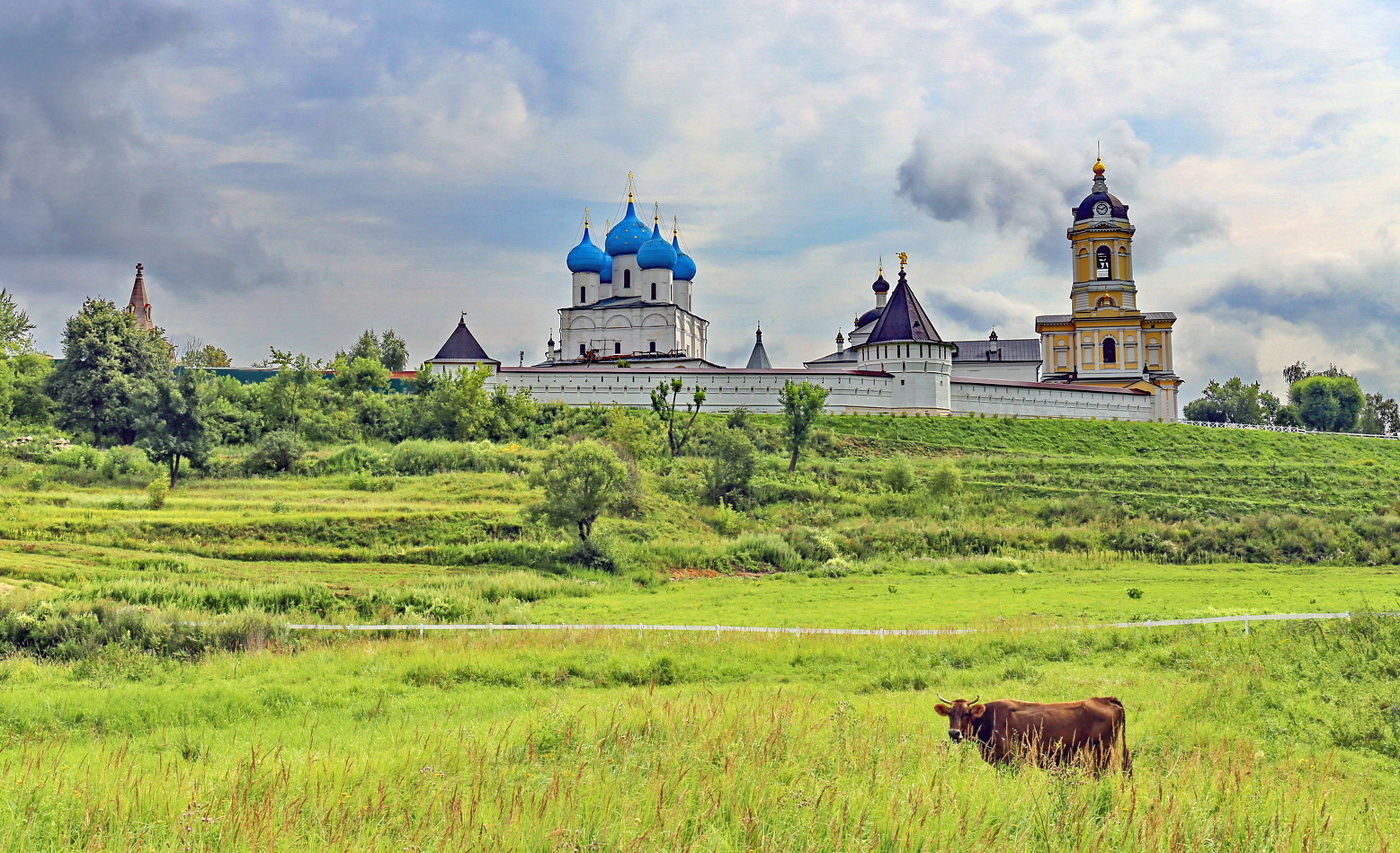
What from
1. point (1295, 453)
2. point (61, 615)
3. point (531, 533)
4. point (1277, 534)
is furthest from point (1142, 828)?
point (1295, 453)

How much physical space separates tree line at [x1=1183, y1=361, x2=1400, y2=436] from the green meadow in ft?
153

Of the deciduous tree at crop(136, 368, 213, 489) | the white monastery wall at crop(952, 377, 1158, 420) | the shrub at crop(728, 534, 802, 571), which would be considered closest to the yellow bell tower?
the white monastery wall at crop(952, 377, 1158, 420)

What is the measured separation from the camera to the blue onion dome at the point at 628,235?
6306 cm

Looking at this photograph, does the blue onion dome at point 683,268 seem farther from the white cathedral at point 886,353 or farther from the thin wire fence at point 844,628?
the thin wire fence at point 844,628

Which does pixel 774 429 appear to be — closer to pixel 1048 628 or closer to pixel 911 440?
pixel 911 440

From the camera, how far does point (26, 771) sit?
6008 mm

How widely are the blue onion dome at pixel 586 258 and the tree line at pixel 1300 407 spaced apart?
42.2 metres

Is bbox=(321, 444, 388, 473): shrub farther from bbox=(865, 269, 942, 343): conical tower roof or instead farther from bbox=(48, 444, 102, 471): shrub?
bbox=(865, 269, 942, 343): conical tower roof

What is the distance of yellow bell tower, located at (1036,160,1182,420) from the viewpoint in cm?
6431

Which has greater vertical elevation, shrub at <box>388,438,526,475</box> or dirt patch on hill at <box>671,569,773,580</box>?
shrub at <box>388,438,526,475</box>

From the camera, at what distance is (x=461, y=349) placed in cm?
5203

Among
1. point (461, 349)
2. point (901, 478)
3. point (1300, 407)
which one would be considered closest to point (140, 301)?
point (461, 349)

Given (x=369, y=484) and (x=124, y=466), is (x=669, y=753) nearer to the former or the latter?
(x=369, y=484)

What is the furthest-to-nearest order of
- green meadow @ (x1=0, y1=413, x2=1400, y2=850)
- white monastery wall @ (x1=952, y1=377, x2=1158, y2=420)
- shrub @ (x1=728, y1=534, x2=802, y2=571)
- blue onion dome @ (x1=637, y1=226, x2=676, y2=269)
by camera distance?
1. blue onion dome @ (x1=637, y1=226, x2=676, y2=269)
2. white monastery wall @ (x1=952, y1=377, x2=1158, y2=420)
3. shrub @ (x1=728, y1=534, x2=802, y2=571)
4. green meadow @ (x1=0, y1=413, x2=1400, y2=850)
